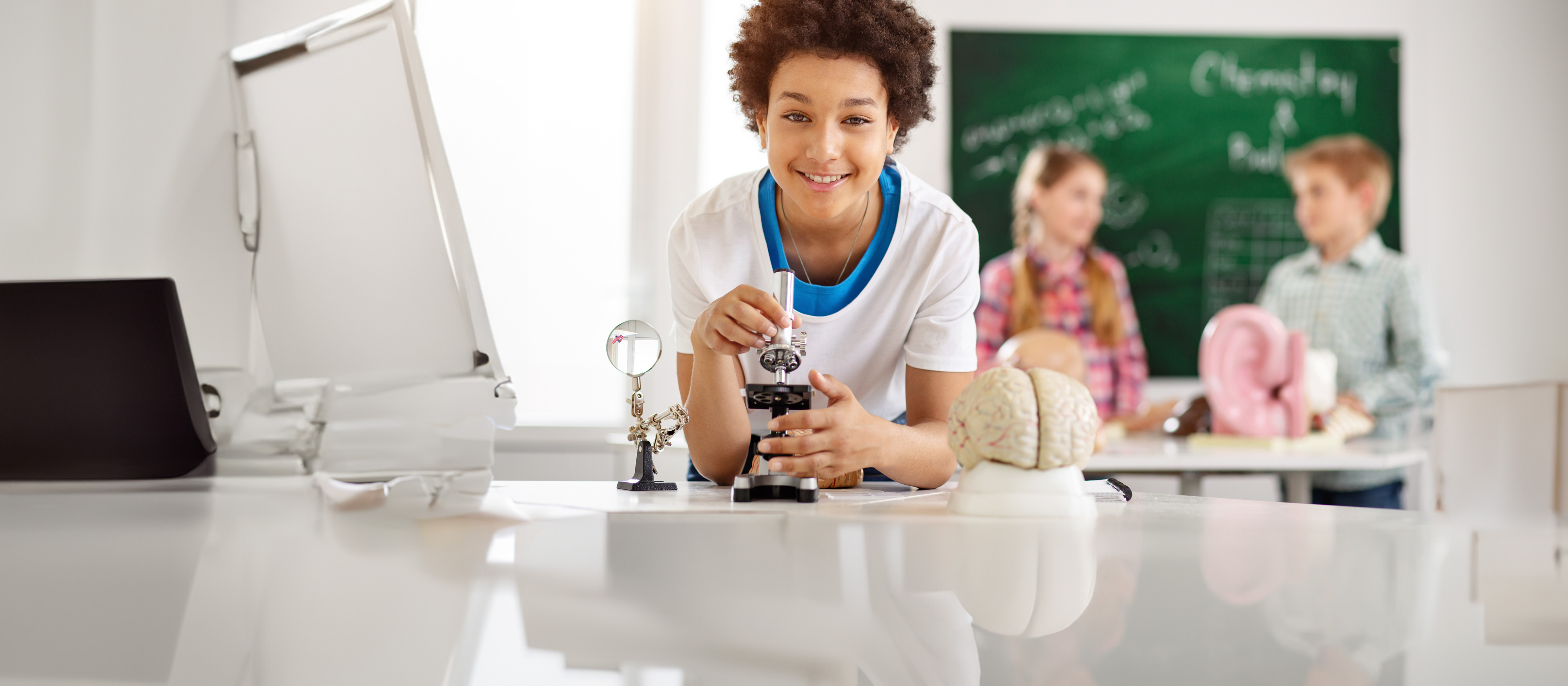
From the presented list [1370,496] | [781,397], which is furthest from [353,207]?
[1370,496]

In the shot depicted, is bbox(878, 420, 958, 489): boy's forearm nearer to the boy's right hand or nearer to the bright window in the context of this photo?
the boy's right hand

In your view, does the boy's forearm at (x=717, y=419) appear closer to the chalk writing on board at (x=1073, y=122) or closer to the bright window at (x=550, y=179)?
the bright window at (x=550, y=179)

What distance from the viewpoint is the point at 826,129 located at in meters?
1.13

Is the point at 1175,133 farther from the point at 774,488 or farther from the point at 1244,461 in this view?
the point at 774,488

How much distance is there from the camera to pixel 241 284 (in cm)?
97

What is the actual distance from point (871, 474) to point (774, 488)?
0.39m

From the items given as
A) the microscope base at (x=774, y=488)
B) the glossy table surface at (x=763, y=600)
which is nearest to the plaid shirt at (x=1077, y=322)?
the microscope base at (x=774, y=488)

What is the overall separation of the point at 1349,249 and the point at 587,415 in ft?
8.79

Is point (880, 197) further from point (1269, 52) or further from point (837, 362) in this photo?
point (1269, 52)

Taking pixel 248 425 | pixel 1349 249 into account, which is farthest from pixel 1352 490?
pixel 248 425

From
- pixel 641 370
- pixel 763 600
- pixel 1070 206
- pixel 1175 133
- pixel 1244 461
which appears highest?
pixel 1175 133

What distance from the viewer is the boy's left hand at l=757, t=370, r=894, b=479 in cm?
101

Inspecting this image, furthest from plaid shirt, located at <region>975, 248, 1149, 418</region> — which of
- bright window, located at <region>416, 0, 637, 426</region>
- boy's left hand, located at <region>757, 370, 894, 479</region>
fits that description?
boy's left hand, located at <region>757, 370, 894, 479</region>

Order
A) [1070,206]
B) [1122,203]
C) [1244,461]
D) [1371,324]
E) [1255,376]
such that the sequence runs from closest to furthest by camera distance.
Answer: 1. [1244,461]
2. [1255,376]
3. [1371,324]
4. [1070,206]
5. [1122,203]
